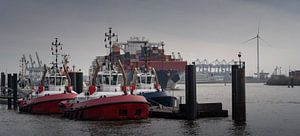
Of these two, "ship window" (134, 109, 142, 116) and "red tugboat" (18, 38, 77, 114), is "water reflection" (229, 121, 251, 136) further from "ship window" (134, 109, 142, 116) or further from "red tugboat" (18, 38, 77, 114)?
"red tugboat" (18, 38, 77, 114)

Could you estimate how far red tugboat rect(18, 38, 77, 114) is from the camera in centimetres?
5066

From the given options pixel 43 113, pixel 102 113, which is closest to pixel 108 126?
pixel 102 113

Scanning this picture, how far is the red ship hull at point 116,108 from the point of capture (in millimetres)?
39031

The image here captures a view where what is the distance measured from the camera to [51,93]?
53750 millimetres

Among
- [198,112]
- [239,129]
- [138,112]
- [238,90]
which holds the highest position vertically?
[238,90]

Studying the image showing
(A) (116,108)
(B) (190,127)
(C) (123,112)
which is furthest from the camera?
(C) (123,112)

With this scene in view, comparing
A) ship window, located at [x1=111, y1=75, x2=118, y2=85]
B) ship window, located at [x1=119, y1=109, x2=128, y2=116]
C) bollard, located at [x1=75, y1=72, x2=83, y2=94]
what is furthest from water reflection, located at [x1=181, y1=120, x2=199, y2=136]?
bollard, located at [x1=75, y1=72, x2=83, y2=94]

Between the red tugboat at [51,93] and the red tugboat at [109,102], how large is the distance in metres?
5.75

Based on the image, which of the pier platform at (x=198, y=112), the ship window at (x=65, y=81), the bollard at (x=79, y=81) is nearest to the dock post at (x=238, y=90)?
the pier platform at (x=198, y=112)

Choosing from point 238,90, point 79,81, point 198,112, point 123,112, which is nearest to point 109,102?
point 123,112

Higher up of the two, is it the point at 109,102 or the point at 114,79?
the point at 114,79

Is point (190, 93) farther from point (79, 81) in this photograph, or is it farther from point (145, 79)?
point (79, 81)

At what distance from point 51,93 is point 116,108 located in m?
16.6

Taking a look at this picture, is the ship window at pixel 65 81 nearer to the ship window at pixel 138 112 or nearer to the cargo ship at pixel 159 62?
the ship window at pixel 138 112
